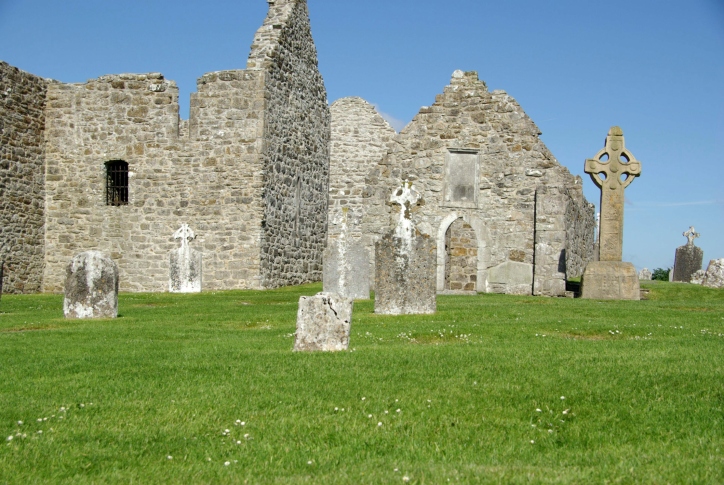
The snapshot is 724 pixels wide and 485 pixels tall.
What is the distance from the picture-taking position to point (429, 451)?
17.9 ft

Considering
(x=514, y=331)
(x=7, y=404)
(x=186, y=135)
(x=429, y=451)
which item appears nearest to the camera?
(x=429, y=451)

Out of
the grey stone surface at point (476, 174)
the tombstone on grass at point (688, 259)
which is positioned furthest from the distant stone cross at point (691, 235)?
the grey stone surface at point (476, 174)

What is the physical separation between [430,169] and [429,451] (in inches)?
655

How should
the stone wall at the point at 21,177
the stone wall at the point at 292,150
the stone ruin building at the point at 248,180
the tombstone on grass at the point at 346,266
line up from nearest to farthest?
the tombstone on grass at the point at 346,266, the stone ruin building at the point at 248,180, the stone wall at the point at 21,177, the stone wall at the point at 292,150

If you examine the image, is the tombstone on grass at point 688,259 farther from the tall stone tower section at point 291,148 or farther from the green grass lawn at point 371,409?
the green grass lawn at point 371,409

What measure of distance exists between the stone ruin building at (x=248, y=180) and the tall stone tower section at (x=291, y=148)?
0.23 ft

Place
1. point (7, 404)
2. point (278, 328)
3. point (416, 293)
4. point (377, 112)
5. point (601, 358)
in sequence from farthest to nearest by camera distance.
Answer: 1. point (377, 112)
2. point (416, 293)
3. point (278, 328)
4. point (601, 358)
5. point (7, 404)

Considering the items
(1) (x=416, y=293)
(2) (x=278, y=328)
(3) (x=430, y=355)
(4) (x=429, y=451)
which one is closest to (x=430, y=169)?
(1) (x=416, y=293)

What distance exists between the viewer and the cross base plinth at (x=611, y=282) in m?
17.7

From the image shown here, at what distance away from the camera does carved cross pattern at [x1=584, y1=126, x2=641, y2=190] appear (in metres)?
18.0

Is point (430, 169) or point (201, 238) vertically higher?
point (430, 169)

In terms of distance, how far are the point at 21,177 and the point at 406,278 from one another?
14.6 metres

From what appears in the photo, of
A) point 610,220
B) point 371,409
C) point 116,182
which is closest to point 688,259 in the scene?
point 610,220

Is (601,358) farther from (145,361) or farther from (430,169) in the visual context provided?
(430,169)
